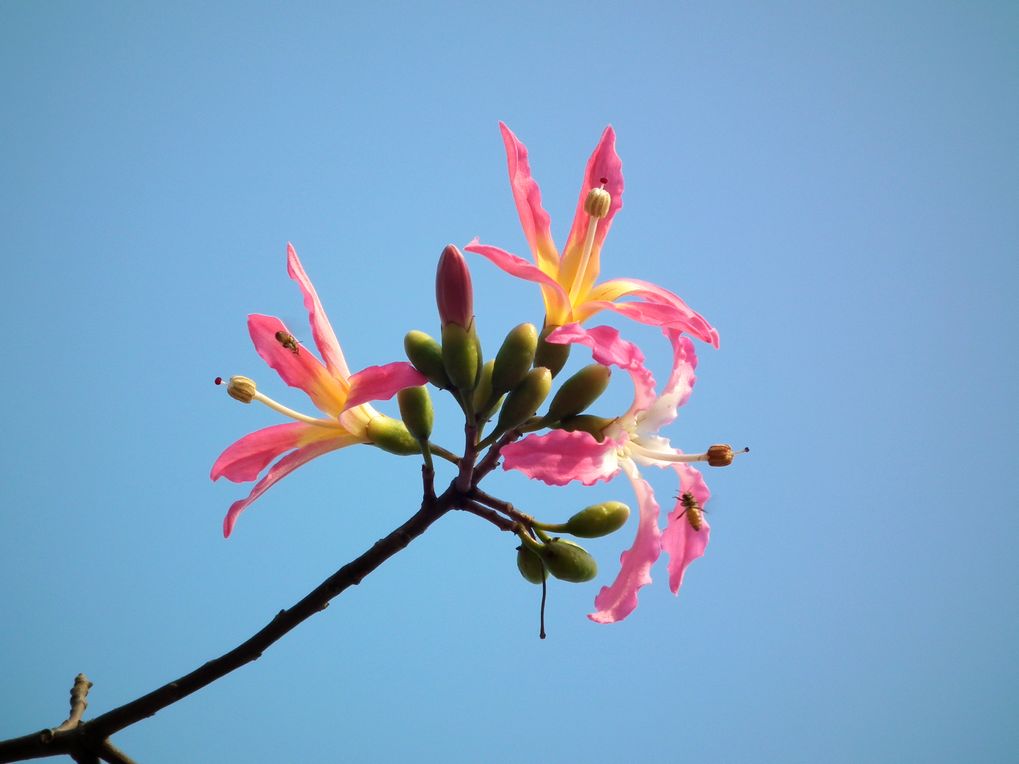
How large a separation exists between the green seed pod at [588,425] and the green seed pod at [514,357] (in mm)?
138

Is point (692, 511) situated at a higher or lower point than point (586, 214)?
lower

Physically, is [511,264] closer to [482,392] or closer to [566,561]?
[482,392]

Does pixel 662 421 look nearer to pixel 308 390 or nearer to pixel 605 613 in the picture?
pixel 605 613

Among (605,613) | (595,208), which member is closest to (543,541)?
(605,613)

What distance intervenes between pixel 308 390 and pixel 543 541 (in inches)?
19.9

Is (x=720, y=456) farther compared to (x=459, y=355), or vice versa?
(x=720, y=456)

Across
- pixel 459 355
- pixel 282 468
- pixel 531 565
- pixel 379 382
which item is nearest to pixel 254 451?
pixel 282 468

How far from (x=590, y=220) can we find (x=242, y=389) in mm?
738

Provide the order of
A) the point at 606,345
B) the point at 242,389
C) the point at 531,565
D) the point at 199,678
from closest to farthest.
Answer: the point at 199,678
the point at 606,345
the point at 531,565
the point at 242,389

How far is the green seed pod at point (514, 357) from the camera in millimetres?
1376

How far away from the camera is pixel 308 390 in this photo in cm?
146

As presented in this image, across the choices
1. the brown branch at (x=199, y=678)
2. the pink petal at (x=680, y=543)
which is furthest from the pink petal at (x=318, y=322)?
the pink petal at (x=680, y=543)

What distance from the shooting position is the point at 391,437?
1.45 metres

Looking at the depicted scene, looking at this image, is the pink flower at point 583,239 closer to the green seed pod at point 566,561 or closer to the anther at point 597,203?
the anther at point 597,203
